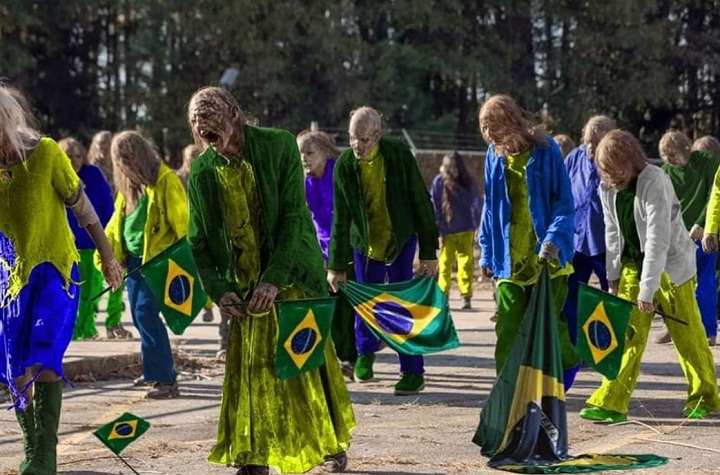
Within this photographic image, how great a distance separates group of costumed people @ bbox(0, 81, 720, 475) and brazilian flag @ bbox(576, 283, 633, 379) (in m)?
0.26

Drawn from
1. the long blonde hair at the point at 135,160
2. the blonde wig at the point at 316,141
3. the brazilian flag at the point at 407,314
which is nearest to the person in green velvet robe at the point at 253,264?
the brazilian flag at the point at 407,314

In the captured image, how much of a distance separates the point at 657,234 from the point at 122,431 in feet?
9.92

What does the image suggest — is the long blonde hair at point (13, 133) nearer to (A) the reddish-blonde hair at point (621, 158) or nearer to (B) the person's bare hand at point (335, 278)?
(B) the person's bare hand at point (335, 278)

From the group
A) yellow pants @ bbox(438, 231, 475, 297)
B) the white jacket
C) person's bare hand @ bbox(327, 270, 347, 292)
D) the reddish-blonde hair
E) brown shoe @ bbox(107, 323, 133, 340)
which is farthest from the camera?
yellow pants @ bbox(438, 231, 475, 297)

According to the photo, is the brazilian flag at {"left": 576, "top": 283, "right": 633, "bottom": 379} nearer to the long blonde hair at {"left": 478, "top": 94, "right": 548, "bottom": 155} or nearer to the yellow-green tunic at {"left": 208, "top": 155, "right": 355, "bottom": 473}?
the long blonde hair at {"left": 478, "top": 94, "right": 548, "bottom": 155}

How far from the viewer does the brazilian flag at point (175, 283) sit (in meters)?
6.55

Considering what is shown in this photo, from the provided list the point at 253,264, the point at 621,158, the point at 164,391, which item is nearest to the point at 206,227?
the point at 253,264

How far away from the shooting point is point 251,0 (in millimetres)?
30797

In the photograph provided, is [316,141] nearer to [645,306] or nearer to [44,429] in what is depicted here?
[645,306]

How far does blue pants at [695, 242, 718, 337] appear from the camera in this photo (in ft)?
36.3

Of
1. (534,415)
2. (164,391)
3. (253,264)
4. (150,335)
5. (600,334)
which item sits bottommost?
(164,391)

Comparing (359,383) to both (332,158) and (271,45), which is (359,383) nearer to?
(332,158)

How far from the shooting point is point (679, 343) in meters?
7.94

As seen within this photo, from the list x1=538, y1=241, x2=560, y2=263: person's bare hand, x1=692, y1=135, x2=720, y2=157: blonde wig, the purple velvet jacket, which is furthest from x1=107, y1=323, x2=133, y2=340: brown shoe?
x1=538, y1=241, x2=560, y2=263: person's bare hand
